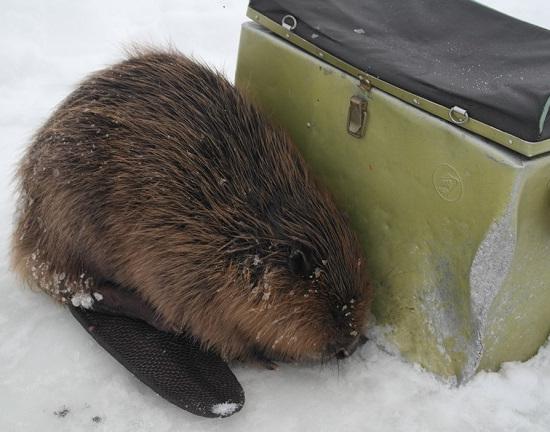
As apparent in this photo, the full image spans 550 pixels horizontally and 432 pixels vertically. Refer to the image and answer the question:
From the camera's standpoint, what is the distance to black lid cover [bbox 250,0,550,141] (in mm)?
1908

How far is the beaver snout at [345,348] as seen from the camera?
2.25 metres

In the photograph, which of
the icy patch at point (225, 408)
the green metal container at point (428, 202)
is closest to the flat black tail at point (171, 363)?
the icy patch at point (225, 408)

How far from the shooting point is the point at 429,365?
2342mm

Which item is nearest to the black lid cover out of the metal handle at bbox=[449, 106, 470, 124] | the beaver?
the metal handle at bbox=[449, 106, 470, 124]

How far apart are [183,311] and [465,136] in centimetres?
103

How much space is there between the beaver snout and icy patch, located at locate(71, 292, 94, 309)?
856mm

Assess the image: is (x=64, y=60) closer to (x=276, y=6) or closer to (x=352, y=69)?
(x=276, y=6)

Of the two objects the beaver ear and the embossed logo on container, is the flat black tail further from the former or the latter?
the embossed logo on container

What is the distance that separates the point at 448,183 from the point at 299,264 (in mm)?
508

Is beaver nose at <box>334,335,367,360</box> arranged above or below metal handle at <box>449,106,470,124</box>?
below

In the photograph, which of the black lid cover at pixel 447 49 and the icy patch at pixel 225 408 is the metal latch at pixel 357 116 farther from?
the icy patch at pixel 225 408

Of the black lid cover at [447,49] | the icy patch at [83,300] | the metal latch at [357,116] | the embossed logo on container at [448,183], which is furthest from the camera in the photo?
the icy patch at [83,300]

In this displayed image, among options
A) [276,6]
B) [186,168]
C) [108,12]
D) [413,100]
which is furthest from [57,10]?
[413,100]

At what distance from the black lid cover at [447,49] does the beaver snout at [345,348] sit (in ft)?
2.63
